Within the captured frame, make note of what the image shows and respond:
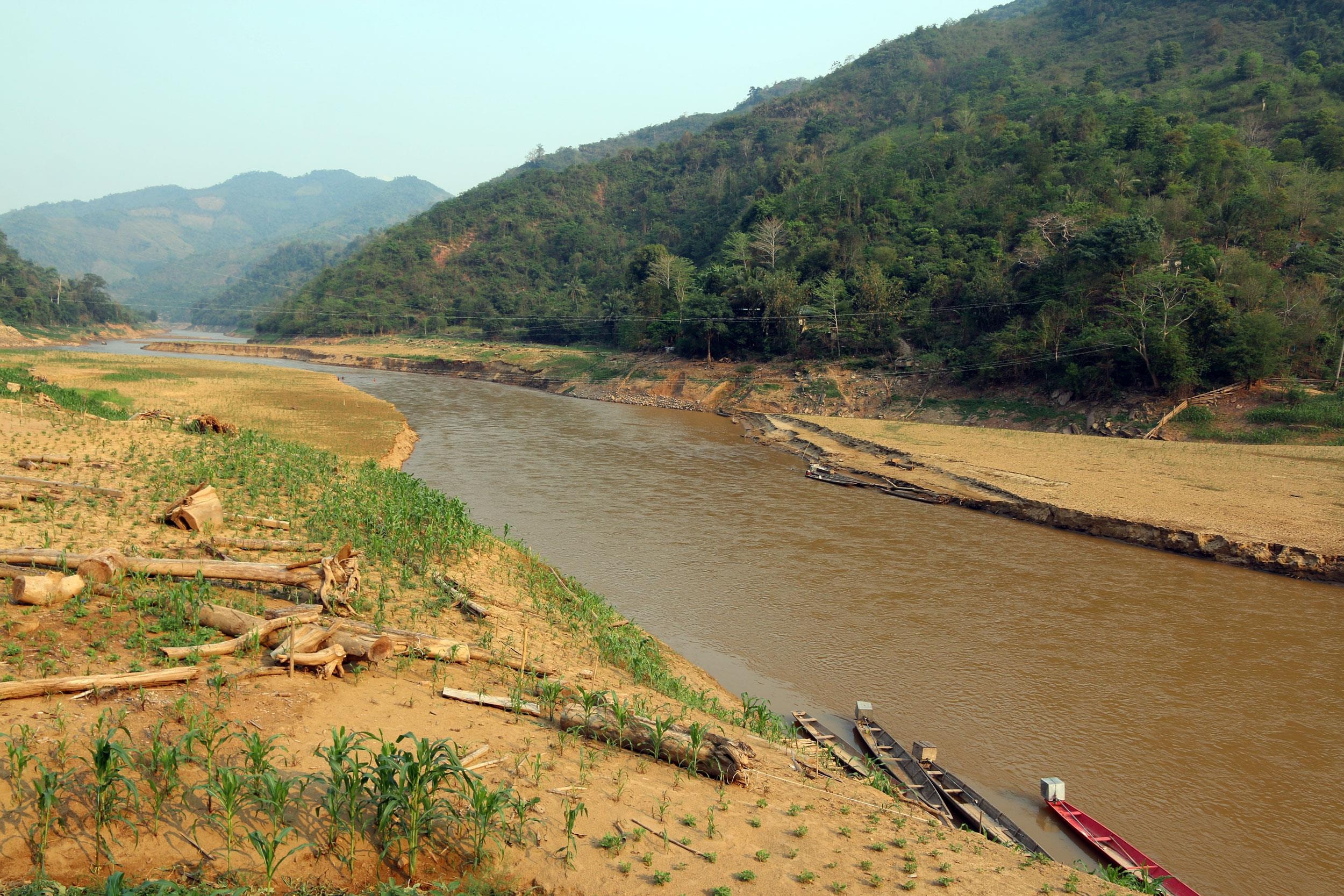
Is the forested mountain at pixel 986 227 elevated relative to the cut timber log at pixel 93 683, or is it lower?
elevated

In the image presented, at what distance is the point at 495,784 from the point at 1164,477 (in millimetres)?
24357

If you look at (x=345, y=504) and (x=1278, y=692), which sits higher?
(x=345, y=504)

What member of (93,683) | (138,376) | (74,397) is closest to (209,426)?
(74,397)

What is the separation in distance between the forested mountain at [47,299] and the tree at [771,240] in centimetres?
7722

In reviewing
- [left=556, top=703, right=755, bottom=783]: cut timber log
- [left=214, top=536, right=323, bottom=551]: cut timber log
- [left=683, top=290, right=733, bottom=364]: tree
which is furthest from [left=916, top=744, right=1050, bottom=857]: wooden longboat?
[left=683, top=290, right=733, bottom=364]: tree

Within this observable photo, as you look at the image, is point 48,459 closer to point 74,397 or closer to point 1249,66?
point 74,397

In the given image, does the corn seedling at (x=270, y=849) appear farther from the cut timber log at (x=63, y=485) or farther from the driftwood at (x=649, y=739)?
the cut timber log at (x=63, y=485)

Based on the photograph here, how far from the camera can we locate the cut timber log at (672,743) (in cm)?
685

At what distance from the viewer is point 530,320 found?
82.6 metres

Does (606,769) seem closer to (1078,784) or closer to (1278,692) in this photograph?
(1078,784)

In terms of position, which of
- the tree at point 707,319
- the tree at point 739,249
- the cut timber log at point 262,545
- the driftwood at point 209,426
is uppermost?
the tree at point 739,249

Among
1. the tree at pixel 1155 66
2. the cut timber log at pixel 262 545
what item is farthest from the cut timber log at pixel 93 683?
the tree at pixel 1155 66

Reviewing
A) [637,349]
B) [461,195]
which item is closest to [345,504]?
[637,349]

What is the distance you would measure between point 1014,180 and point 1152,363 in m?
27.0
